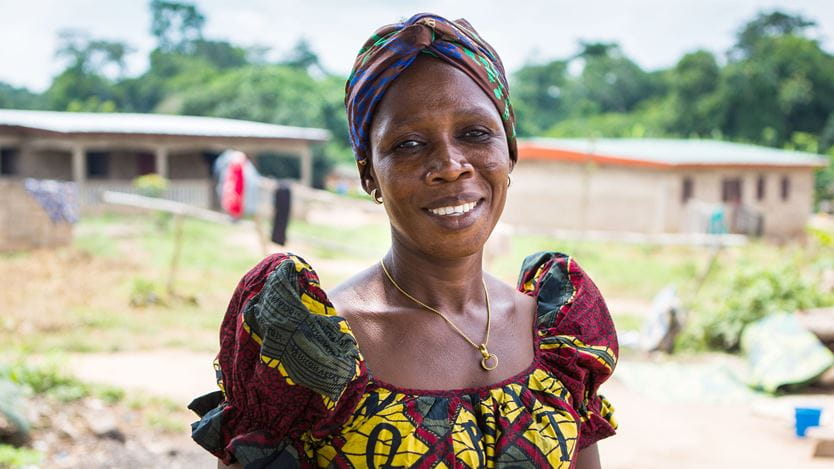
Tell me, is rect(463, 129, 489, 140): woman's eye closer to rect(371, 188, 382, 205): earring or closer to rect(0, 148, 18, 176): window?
rect(371, 188, 382, 205): earring

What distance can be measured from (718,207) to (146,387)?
14.3 m

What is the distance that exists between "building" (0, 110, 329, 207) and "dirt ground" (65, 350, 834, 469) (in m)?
11.9

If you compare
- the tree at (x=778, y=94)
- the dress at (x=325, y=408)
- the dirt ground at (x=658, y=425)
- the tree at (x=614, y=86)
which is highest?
the tree at (x=614, y=86)

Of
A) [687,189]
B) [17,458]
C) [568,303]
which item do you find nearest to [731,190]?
[687,189]

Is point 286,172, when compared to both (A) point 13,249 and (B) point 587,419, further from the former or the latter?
(B) point 587,419

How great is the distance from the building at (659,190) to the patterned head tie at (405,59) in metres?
16.9

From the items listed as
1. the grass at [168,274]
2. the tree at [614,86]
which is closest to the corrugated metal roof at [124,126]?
the grass at [168,274]

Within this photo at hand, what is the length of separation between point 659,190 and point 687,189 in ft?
2.63

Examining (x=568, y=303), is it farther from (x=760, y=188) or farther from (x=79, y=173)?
(x=760, y=188)

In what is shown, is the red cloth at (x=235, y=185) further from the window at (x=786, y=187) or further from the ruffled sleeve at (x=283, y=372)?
the window at (x=786, y=187)

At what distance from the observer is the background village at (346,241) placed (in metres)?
5.99

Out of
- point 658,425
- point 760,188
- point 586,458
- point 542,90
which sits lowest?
point 658,425

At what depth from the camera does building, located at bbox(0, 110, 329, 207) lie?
1850 centimetres

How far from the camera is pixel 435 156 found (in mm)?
1381
